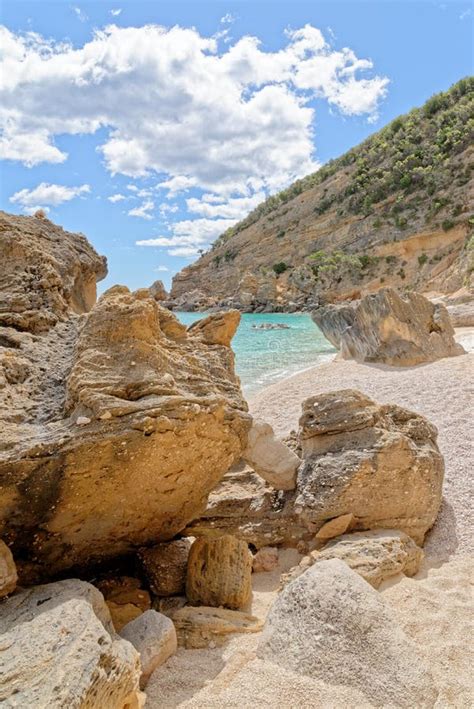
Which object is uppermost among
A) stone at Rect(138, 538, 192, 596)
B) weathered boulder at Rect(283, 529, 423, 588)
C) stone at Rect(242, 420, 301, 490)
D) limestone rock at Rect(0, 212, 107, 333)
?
limestone rock at Rect(0, 212, 107, 333)

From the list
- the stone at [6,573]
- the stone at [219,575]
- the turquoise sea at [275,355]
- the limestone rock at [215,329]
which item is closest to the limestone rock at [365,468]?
the stone at [219,575]

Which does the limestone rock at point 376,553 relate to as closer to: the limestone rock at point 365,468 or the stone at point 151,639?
the limestone rock at point 365,468

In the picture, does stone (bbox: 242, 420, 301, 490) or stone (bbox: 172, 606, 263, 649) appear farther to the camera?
stone (bbox: 242, 420, 301, 490)

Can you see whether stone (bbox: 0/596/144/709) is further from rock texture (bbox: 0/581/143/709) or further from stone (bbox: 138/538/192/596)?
stone (bbox: 138/538/192/596)

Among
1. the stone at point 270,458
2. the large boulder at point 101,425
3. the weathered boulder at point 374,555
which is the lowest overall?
the weathered boulder at point 374,555

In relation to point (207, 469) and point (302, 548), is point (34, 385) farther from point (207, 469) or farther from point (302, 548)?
point (302, 548)

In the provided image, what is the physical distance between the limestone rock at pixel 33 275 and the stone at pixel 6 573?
5.39ft

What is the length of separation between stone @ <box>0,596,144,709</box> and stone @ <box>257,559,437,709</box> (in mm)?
966

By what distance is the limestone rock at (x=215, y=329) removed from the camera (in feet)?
14.1

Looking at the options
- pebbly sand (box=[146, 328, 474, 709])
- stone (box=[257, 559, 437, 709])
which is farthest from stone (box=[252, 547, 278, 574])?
stone (box=[257, 559, 437, 709])

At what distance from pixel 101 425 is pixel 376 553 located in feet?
8.34

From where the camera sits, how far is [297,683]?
2684 mm

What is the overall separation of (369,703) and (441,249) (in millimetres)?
48448

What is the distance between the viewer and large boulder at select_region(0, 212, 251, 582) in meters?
2.88
